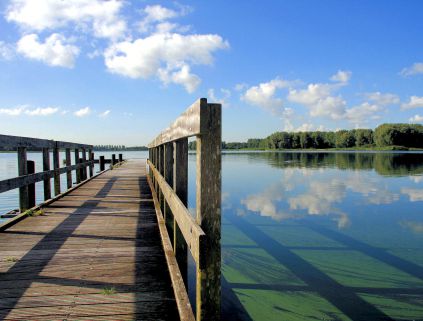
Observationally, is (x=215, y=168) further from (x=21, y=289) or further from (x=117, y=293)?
(x=21, y=289)

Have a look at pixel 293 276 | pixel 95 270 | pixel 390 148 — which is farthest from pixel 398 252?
pixel 390 148

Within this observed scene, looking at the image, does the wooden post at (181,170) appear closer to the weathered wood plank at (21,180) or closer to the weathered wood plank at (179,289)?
the weathered wood plank at (179,289)

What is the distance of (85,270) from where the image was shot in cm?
372

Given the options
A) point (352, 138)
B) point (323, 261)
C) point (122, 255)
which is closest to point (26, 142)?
point (122, 255)

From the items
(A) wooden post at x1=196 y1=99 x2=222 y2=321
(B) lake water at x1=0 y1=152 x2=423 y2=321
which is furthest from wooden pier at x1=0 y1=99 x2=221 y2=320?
(B) lake water at x1=0 y1=152 x2=423 y2=321

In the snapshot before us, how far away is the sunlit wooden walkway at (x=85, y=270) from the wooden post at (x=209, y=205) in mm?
561

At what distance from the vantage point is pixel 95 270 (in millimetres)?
3729

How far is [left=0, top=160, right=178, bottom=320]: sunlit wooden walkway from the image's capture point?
290 centimetres

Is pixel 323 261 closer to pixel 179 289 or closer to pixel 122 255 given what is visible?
pixel 122 255

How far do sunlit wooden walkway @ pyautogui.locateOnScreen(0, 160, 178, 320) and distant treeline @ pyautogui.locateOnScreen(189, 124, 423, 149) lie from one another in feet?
460

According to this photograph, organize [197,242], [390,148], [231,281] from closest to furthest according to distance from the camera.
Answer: [197,242]
[231,281]
[390,148]

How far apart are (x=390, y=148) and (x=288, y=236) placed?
141782 mm

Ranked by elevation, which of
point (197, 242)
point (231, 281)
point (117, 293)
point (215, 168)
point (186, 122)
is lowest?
point (231, 281)

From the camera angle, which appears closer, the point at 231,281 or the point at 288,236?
the point at 231,281
